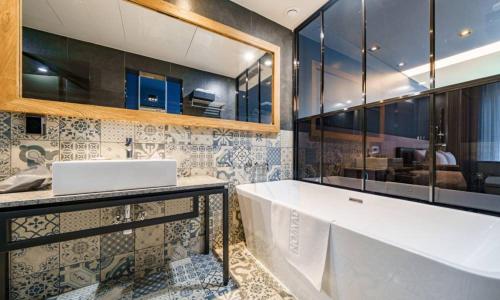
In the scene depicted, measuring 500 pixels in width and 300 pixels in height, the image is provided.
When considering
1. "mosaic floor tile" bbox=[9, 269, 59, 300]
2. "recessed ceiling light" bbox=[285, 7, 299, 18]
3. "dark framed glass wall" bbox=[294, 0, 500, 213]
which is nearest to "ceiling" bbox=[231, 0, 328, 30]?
"recessed ceiling light" bbox=[285, 7, 299, 18]

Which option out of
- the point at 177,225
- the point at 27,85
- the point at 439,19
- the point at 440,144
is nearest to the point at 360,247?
the point at 440,144

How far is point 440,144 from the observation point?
59.6 inches

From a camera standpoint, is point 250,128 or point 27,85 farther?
point 250,128

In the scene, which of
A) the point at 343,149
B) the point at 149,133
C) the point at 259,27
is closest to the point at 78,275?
the point at 149,133

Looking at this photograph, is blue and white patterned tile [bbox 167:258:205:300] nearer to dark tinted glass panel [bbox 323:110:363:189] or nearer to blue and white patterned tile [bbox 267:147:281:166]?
blue and white patterned tile [bbox 267:147:281:166]

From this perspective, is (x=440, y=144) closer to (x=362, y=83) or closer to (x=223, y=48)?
(x=362, y=83)

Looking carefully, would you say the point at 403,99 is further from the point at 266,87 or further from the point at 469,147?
the point at 266,87

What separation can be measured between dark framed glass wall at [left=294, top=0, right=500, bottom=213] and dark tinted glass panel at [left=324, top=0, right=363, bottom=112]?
0.4 inches

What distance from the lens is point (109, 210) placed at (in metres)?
1.57

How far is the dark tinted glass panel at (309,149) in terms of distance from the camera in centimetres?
246

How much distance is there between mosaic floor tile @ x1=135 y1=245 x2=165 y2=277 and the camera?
1.68 meters

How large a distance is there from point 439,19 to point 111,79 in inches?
104

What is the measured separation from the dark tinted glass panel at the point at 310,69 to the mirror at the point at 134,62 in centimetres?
58

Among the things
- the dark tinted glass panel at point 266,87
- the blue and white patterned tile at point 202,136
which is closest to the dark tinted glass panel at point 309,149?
the dark tinted glass panel at point 266,87
